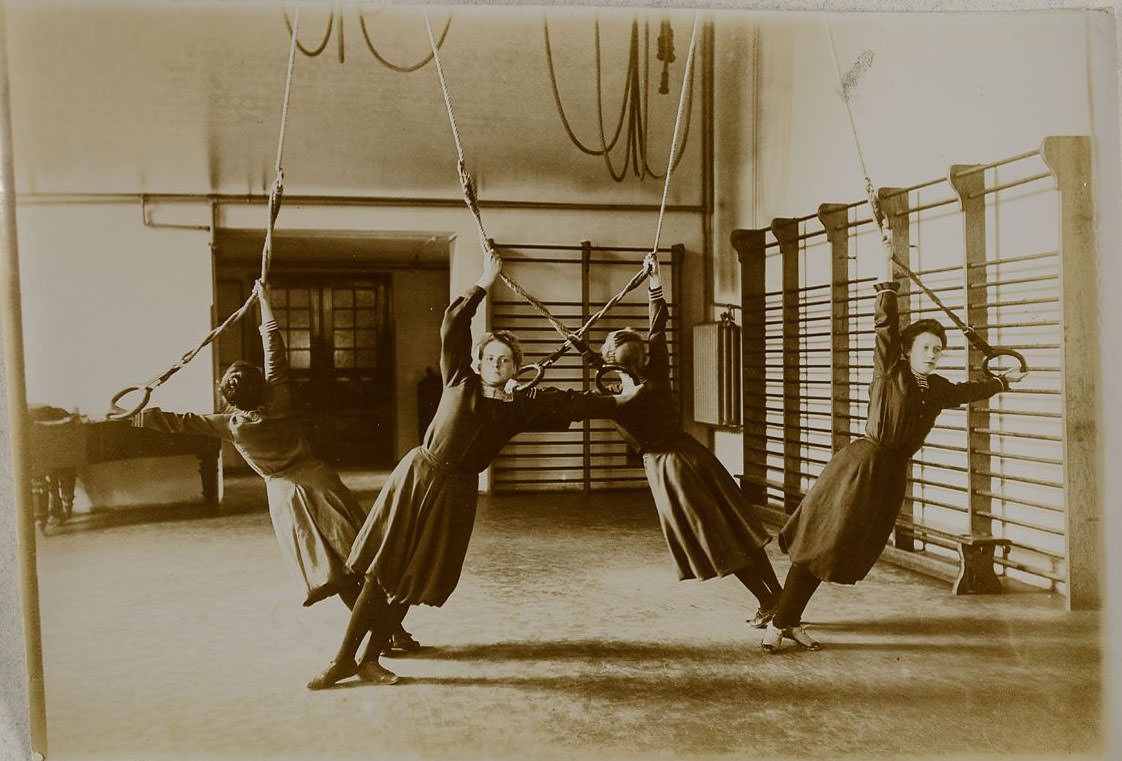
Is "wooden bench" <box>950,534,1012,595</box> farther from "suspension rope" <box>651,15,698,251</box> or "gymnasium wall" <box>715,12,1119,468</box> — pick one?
"suspension rope" <box>651,15,698,251</box>

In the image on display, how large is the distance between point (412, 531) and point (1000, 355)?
6.34 ft

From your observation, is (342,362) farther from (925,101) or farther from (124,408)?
(925,101)

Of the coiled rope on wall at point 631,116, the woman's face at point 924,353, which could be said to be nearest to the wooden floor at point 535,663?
the woman's face at point 924,353

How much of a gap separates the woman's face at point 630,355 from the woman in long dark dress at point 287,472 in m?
0.91

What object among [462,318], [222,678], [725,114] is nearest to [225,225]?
[462,318]

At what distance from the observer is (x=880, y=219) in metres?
2.61

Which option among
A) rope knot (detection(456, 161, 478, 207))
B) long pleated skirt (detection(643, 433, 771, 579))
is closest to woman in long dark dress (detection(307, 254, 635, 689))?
rope knot (detection(456, 161, 478, 207))

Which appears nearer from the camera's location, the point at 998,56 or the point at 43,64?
the point at 43,64

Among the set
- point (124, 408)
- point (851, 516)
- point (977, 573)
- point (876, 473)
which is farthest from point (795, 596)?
point (124, 408)

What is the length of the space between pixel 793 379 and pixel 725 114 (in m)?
1.03

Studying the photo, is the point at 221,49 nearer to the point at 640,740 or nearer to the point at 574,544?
the point at 574,544

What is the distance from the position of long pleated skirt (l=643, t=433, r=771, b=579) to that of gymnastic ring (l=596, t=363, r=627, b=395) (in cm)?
24

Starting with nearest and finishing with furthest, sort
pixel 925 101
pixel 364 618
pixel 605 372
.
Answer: pixel 364 618 → pixel 605 372 → pixel 925 101

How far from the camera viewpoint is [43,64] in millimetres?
2359
